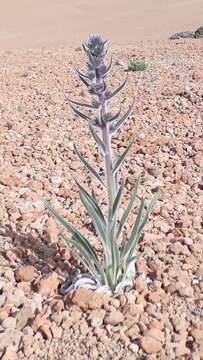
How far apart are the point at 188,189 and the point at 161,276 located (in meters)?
1.28

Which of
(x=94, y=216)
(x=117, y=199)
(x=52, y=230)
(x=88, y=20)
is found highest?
(x=117, y=199)

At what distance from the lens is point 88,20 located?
915 inches

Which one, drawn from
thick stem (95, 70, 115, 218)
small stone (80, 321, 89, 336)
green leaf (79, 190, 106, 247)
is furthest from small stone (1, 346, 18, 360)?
thick stem (95, 70, 115, 218)

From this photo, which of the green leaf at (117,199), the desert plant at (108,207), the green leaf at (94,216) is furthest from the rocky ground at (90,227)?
the green leaf at (117,199)

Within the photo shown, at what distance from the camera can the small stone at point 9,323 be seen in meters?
2.89

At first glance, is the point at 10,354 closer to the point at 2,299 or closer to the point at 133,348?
the point at 2,299

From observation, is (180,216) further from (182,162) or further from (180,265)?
(182,162)

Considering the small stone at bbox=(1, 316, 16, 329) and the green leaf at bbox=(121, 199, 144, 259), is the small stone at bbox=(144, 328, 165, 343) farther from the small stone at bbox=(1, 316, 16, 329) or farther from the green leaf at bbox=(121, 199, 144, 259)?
the small stone at bbox=(1, 316, 16, 329)

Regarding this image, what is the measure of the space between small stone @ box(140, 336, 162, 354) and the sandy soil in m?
16.7

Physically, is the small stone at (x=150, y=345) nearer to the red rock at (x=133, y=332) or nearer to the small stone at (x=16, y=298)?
the red rock at (x=133, y=332)

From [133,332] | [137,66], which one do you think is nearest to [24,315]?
[133,332]

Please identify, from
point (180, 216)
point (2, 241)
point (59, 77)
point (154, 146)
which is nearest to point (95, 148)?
point (154, 146)

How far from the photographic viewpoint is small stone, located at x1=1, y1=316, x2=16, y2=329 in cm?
289

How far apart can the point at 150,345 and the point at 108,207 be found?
2.23 feet
